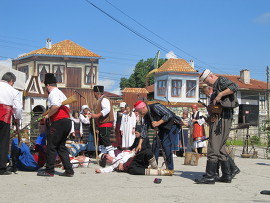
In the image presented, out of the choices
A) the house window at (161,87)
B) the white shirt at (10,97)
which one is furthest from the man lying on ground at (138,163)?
the house window at (161,87)

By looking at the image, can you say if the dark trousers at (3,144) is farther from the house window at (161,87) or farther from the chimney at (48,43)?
the house window at (161,87)

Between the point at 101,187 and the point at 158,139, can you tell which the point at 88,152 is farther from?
the point at 101,187

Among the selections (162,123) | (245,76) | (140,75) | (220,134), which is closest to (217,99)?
(220,134)

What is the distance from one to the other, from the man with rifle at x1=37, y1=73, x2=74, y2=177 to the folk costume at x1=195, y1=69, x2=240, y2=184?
2.56 m

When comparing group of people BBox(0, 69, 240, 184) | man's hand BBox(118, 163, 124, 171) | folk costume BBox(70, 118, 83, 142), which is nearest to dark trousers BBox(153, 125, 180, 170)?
group of people BBox(0, 69, 240, 184)

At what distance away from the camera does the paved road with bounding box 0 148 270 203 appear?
5.63 metres

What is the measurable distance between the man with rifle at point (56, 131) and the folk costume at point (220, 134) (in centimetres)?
256

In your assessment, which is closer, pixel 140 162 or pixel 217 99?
pixel 217 99

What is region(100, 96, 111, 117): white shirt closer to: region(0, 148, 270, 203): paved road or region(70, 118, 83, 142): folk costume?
region(0, 148, 270, 203): paved road

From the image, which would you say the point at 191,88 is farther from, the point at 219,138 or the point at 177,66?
the point at 219,138

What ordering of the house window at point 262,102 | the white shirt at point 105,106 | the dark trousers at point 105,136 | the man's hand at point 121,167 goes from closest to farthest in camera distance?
the man's hand at point 121,167 < the white shirt at point 105,106 < the dark trousers at point 105,136 < the house window at point 262,102

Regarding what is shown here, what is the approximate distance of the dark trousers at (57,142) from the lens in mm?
7891

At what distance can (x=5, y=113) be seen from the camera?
7859mm

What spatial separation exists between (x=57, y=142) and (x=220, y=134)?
3.02 m
